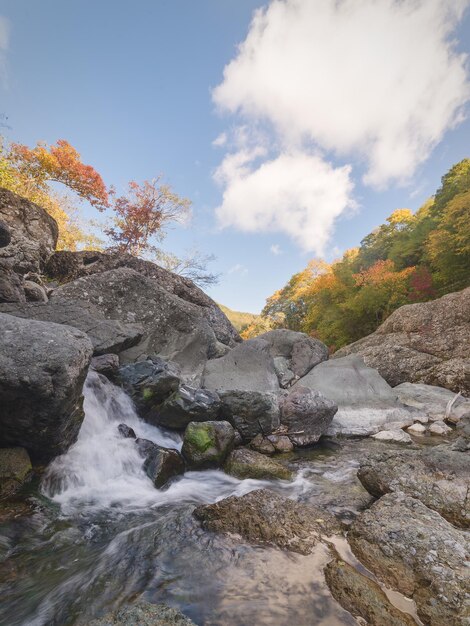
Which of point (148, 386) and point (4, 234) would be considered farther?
point (4, 234)

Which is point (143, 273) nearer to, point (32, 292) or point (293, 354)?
point (32, 292)

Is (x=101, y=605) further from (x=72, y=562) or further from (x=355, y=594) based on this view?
(x=355, y=594)

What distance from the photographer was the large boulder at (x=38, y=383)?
4.13m

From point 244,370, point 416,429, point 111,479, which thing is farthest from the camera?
point 244,370

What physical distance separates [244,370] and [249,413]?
136 inches

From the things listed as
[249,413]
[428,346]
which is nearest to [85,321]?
[249,413]

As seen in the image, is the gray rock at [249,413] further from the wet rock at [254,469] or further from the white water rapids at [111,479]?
the white water rapids at [111,479]

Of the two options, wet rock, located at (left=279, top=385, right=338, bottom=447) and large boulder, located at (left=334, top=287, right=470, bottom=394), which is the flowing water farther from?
large boulder, located at (left=334, top=287, right=470, bottom=394)

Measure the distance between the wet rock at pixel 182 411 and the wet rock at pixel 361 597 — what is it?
466 centimetres

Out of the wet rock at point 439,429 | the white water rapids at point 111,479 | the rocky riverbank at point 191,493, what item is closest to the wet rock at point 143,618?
the rocky riverbank at point 191,493

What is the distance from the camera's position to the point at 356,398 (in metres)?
10.9

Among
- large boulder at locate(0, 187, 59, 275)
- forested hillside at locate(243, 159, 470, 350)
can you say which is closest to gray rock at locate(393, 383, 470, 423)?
forested hillside at locate(243, 159, 470, 350)

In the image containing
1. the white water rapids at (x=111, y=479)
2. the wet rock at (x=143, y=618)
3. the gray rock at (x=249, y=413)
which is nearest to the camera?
the wet rock at (x=143, y=618)

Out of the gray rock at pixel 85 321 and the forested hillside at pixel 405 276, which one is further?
the forested hillside at pixel 405 276
